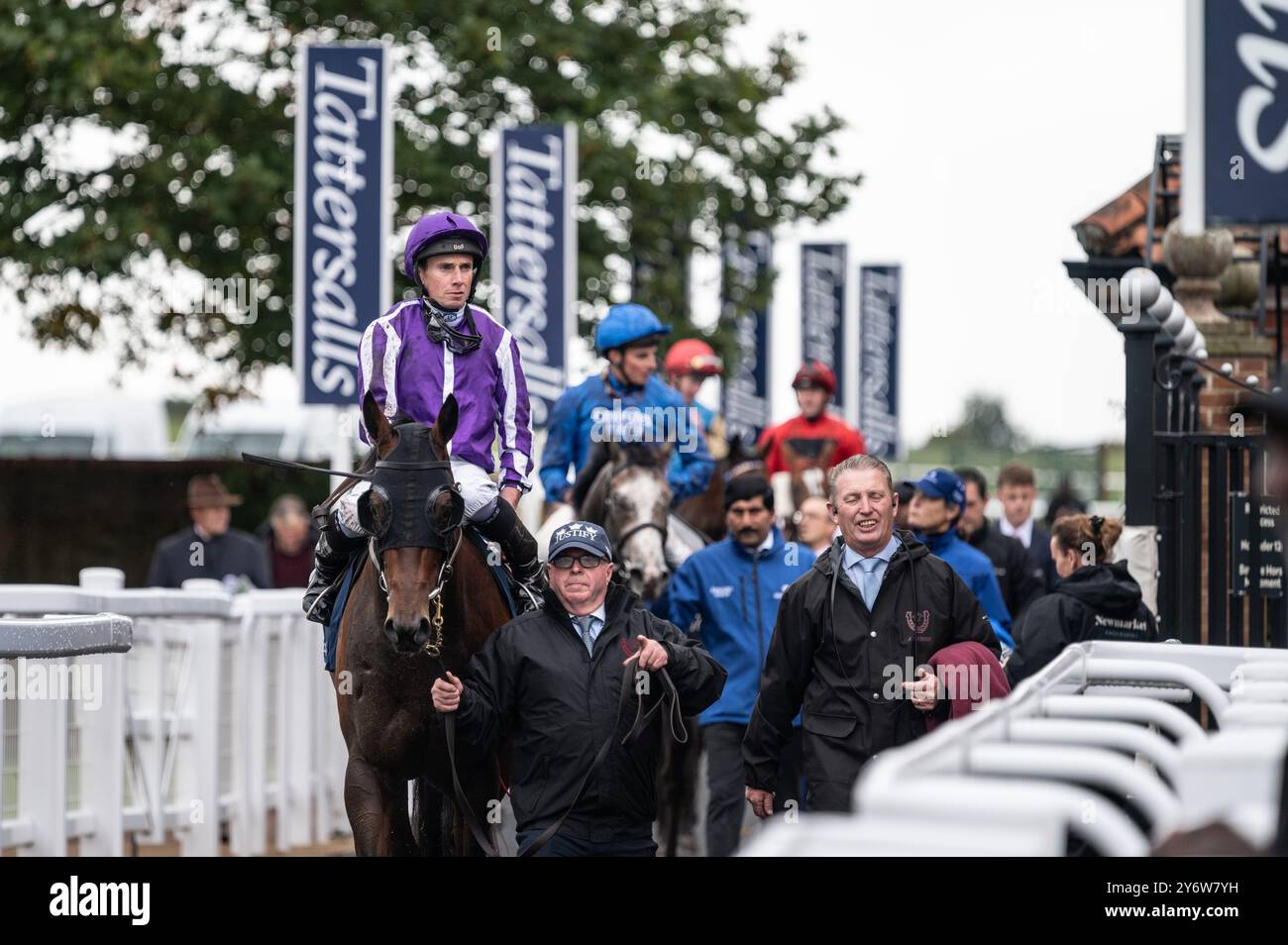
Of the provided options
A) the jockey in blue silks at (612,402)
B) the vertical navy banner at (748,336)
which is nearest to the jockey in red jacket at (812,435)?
the jockey in blue silks at (612,402)

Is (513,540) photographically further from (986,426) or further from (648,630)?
(986,426)

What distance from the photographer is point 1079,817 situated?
301cm

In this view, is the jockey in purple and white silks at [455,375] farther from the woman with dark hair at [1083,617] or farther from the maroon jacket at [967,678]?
the woman with dark hair at [1083,617]

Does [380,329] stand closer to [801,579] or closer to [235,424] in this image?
[801,579]

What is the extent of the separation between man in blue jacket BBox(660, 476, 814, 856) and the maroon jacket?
9.01ft

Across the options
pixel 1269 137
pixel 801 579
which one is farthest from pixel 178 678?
pixel 1269 137

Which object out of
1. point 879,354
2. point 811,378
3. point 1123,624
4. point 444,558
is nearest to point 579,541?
point 444,558

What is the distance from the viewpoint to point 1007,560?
454 inches

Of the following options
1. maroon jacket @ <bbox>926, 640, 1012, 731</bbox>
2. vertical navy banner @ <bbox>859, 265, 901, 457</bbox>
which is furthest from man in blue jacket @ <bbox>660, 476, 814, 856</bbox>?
vertical navy banner @ <bbox>859, 265, 901, 457</bbox>

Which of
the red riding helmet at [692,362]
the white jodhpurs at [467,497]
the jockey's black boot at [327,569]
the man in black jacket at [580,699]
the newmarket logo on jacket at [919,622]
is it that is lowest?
the man in black jacket at [580,699]

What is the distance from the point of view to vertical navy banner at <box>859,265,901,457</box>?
2742 centimetres

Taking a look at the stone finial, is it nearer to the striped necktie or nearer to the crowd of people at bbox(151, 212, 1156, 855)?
the crowd of people at bbox(151, 212, 1156, 855)

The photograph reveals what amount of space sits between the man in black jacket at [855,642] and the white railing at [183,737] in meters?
2.66

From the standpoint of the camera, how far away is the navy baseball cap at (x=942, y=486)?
9.29 metres
